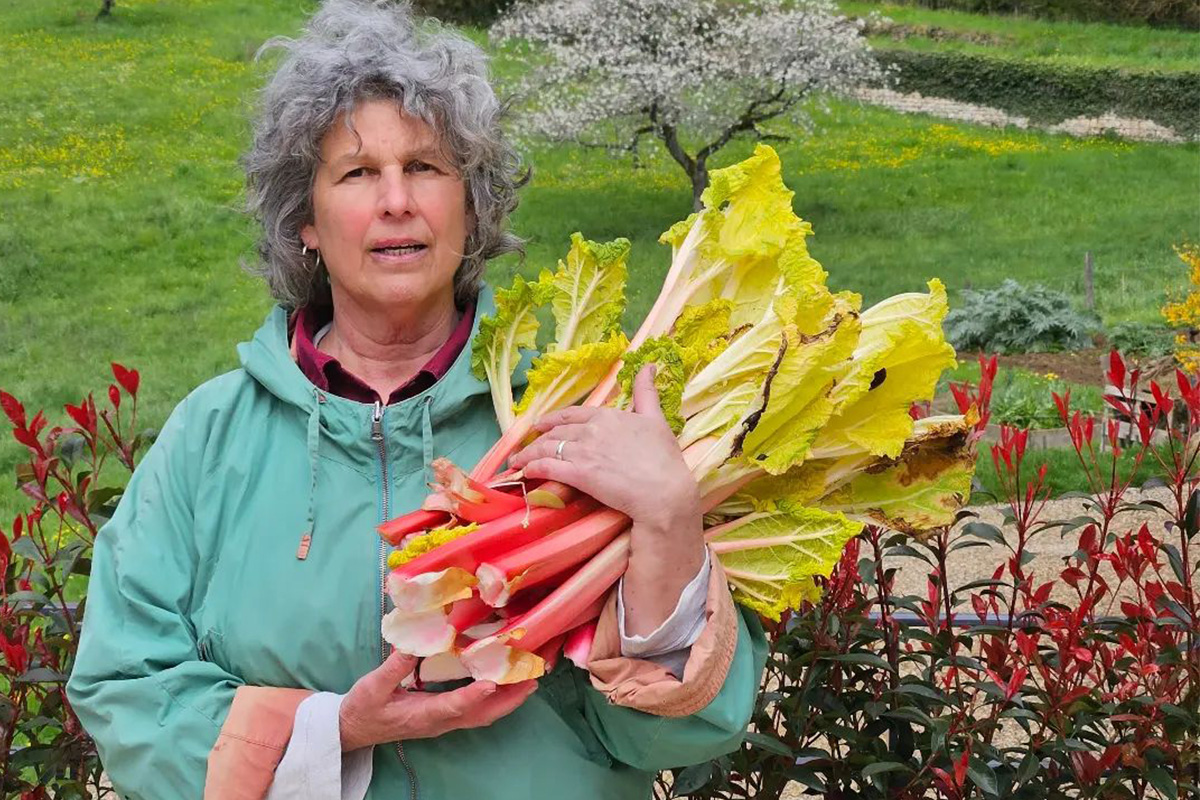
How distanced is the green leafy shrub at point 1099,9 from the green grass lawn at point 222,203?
1.83m

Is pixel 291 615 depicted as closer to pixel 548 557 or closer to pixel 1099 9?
pixel 548 557

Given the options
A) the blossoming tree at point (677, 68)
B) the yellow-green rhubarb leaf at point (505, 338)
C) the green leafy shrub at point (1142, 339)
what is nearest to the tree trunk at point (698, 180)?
the blossoming tree at point (677, 68)

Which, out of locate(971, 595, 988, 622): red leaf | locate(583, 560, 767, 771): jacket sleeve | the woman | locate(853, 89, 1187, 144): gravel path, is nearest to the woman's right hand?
the woman

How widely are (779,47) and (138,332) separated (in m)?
7.80

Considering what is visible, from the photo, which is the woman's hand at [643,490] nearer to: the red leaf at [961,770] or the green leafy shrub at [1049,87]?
the red leaf at [961,770]

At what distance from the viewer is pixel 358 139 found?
1.68m

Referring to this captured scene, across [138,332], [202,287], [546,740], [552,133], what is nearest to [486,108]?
[546,740]

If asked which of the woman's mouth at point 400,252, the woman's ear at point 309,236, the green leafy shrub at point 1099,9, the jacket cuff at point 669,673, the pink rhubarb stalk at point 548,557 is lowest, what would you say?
the green leafy shrub at point 1099,9

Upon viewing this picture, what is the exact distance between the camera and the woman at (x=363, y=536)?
4.80 ft

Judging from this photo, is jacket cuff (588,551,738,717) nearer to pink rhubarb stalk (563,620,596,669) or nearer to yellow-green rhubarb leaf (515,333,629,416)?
pink rhubarb stalk (563,620,596,669)

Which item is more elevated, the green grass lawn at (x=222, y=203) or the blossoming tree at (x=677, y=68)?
the blossoming tree at (x=677, y=68)

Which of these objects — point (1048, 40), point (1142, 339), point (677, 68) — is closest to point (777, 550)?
point (1142, 339)

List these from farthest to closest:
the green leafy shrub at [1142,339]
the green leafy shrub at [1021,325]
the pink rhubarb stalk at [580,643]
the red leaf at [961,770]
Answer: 1. the green leafy shrub at [1021,325]
2. the green leafy shrub at [1142,339]
3. the red leaf at [961,770]
4. the pink rhubarb stalk at [580,643]

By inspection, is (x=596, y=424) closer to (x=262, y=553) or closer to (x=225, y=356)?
(x=262, y=553)
